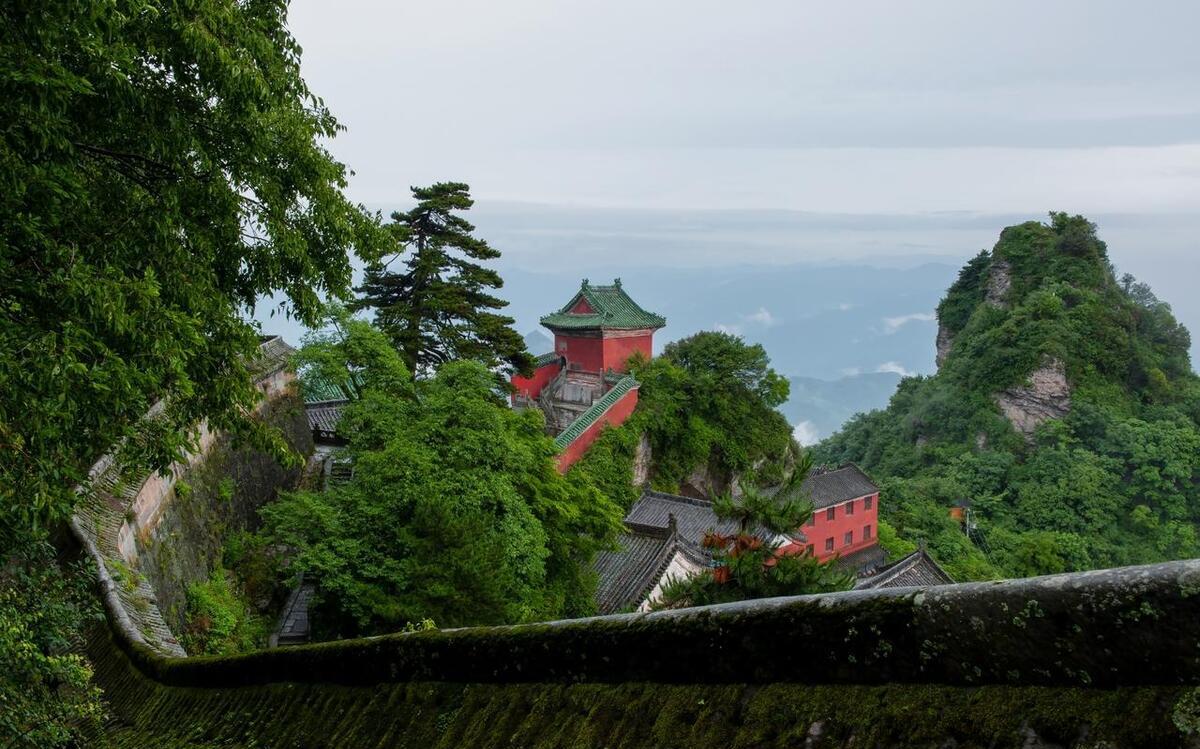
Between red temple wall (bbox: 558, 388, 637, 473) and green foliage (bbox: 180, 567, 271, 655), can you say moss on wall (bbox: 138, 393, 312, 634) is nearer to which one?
green foliage (bbox: 180, 567, 271, 655)

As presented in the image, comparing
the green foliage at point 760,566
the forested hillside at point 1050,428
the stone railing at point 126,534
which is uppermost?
the forested hillside at point 1050,428

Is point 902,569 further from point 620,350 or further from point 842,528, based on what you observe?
point 620,350

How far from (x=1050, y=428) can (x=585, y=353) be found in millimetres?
26322

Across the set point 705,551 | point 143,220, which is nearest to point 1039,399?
point 705,551

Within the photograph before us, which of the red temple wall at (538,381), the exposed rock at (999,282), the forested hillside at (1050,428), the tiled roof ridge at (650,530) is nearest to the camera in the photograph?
the tiled roof ridge at (650,530)

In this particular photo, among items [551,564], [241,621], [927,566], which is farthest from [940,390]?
[241,621]

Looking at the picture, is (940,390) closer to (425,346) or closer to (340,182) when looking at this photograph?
(425,346)

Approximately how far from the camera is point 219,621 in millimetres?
11055

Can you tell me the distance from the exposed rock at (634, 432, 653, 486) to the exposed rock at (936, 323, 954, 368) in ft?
117

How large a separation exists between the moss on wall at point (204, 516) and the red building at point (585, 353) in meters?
12.9

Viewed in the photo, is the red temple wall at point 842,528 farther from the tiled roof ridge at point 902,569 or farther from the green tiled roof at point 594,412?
the green tiled roof at point 594,412

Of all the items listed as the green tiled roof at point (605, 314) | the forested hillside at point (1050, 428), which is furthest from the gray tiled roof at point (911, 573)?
the green tiled roof at point (605, 314)

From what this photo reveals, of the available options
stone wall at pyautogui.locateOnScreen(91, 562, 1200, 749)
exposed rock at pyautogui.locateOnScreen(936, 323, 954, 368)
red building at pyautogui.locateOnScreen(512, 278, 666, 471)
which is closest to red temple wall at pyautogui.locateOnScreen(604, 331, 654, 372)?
red building at pyautogui.locateOnScreen(512, 278, 666, 471)

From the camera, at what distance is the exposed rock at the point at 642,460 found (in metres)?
25.8
